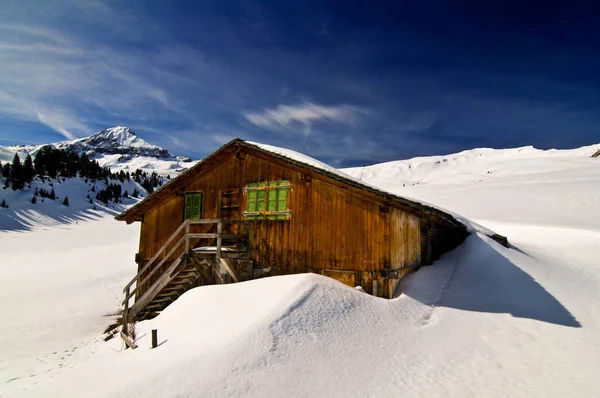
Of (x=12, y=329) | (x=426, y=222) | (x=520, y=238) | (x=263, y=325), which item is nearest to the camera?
(x=263, y=325)

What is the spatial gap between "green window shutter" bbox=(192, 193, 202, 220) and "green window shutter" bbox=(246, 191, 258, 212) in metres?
2.62

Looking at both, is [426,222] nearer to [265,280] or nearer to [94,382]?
[265,280]

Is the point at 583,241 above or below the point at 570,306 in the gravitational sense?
above

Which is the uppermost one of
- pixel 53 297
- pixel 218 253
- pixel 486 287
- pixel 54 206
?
pixel 54 206

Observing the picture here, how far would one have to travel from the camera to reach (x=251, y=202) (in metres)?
13.9

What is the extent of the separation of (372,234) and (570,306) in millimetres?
6625

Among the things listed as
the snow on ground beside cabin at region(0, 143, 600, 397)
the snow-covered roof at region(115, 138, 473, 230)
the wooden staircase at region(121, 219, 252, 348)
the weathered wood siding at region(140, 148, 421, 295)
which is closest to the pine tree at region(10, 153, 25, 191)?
the snow on ground beside cabin at region(0, 143, 600, 397)

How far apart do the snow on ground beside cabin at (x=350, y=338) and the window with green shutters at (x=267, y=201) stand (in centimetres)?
287

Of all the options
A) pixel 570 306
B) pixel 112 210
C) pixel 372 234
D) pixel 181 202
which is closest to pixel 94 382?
pixel 372 234

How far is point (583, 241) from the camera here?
19.4 metres

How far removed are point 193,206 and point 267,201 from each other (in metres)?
4.12

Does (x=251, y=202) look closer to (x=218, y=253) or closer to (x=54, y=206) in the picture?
(x=218, y=253)

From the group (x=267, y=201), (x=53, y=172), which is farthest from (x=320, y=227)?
(x=53, y=172)

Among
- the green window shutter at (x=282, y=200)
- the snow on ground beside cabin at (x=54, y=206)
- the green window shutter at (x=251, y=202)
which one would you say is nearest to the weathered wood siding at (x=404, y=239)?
the green window shutter at (x=282, y=200)
